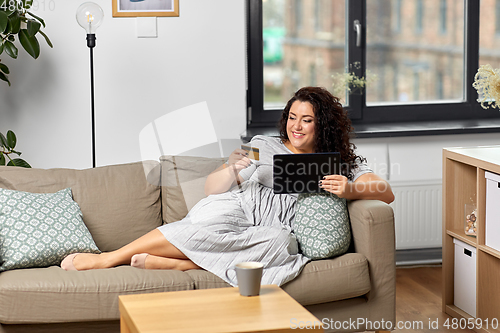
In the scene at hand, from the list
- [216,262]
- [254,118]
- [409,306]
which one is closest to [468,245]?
[409,306]

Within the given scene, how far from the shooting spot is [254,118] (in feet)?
A: 10.8

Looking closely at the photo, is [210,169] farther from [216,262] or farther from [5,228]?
[5,228]

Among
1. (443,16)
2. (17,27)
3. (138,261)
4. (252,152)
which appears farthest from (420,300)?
(17,27)

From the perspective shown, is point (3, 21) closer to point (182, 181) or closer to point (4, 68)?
point (4, 68)

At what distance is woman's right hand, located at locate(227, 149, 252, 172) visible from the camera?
91.2 inches

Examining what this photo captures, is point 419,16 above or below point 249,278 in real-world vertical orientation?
above

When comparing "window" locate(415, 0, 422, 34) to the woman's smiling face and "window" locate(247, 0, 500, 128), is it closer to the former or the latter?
"window" locate(247, 0, 500, 128)

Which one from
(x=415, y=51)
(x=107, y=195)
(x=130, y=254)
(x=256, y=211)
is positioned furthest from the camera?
(x=415, y=51)

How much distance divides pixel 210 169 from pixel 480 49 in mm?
2048

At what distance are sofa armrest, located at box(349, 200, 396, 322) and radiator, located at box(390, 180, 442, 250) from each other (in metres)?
1.06

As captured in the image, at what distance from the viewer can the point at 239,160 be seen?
233cm

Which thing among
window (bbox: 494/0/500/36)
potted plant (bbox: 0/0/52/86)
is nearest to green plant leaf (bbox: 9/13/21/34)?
potted plant (bbox: 0/0/52/86)

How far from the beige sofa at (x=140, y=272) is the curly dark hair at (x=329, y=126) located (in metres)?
0.22

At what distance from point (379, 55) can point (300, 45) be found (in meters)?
0.50
